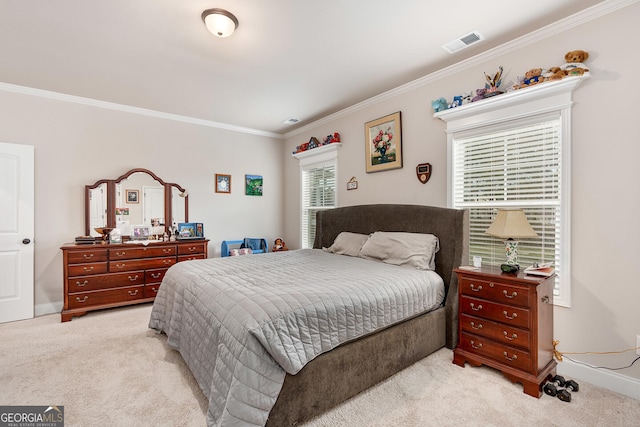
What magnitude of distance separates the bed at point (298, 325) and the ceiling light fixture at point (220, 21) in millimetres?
1813

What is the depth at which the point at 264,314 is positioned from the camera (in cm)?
156

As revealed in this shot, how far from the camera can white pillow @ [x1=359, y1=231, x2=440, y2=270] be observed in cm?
272

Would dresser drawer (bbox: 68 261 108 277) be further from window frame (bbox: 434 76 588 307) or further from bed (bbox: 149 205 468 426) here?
window frame (bbox: 434 76 588 307)

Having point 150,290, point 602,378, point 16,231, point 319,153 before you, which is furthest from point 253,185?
point 602,378

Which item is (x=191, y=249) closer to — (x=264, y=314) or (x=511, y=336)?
(x=264, y=314)

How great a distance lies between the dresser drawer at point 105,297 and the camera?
11.0 ft

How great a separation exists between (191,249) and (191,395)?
2.42 metres

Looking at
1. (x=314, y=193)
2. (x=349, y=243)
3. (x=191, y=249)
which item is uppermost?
(x=314, y=193)

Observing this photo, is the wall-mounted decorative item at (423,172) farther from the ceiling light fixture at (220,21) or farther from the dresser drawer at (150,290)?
the dresser drawer at (150,290)

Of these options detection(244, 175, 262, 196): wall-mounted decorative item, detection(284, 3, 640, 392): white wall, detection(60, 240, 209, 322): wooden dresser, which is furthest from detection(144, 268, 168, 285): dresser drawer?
detection(284, 3, 640, 392): white wall

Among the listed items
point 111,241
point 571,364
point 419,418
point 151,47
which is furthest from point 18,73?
point 571,364

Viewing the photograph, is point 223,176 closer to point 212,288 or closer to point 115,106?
point 115,106

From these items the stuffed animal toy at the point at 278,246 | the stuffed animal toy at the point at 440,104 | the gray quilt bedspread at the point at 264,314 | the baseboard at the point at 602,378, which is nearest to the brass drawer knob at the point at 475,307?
the gray quilt bedspread at the point at 264,314

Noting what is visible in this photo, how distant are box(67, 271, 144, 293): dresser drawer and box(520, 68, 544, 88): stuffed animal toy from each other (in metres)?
4.46
